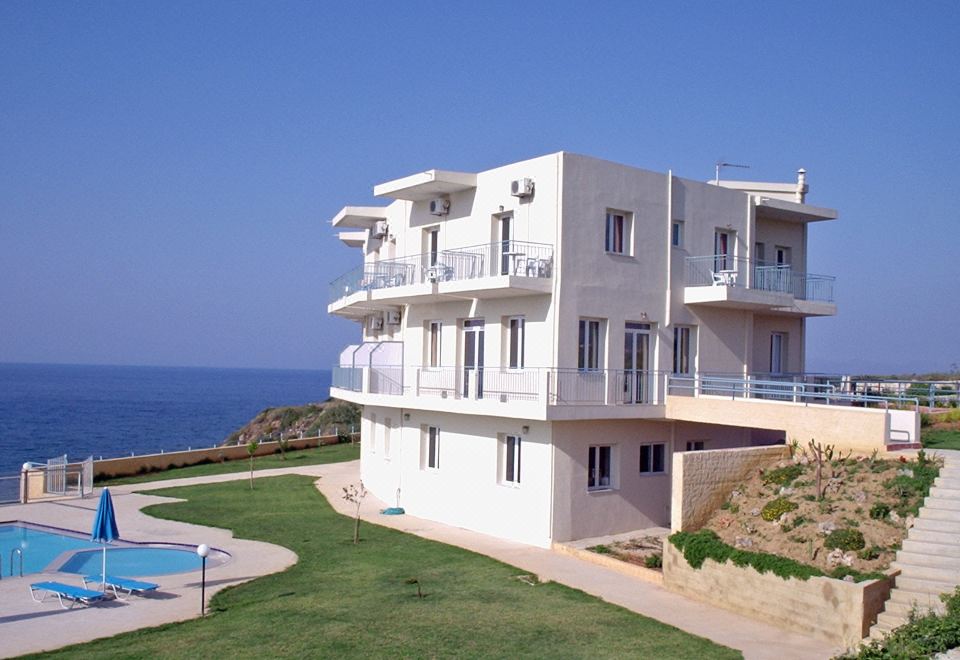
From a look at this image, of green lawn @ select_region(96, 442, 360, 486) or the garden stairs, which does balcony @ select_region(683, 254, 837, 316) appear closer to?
the garden stairs

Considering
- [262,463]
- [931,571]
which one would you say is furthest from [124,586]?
[262,463]

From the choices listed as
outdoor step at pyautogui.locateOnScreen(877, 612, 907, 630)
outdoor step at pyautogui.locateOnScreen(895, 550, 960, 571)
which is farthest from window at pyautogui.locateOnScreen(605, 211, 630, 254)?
outdoor step at pyautogui.locateOnScreen(877, 612, 907, 630)

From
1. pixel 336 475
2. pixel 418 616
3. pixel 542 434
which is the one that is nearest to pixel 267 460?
pixel 336 475

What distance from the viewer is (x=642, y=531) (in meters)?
23.0

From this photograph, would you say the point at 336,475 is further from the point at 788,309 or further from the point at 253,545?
the point at 788,309

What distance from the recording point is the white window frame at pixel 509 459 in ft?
74.9

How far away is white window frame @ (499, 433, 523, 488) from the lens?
22.8 m

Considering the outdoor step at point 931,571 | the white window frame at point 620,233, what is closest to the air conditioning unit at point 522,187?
the white window frame at point 620,233

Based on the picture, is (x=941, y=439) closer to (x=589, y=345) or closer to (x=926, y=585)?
(x=589, y=345)

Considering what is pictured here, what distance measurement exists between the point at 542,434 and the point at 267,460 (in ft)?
68.6

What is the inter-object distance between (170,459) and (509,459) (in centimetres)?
1955

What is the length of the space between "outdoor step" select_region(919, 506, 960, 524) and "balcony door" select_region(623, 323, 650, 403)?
8324mm

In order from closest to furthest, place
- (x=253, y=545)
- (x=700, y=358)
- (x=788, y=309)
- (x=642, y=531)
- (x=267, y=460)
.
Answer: (x=253, y=545) < (x=642, y=531) < (x=700, y=358) < (x=788, y=309) < (x=267, y=460)

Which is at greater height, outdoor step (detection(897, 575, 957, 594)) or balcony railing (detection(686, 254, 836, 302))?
balcony railing (detection(686, 254, 836, 302))
